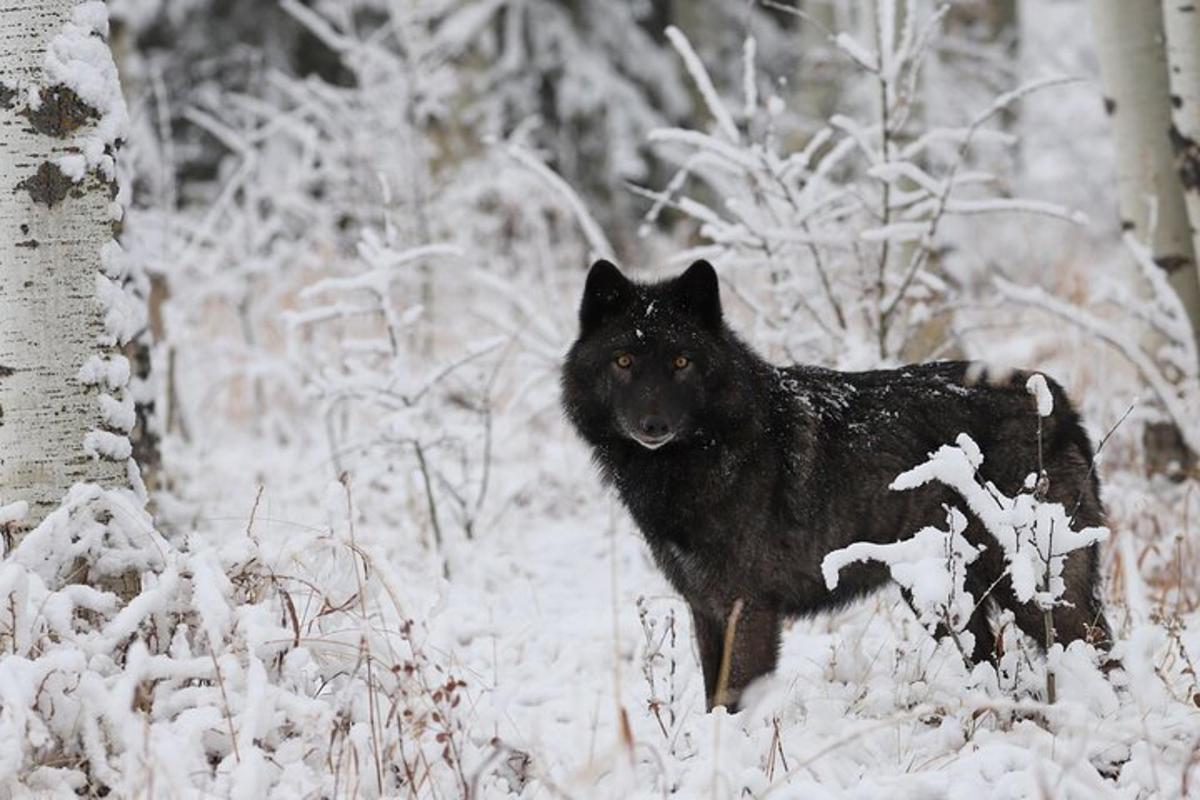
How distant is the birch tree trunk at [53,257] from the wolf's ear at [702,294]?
1.68 meters

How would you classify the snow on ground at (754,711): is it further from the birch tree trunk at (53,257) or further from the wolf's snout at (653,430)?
the birch tree trunk at (53,257)

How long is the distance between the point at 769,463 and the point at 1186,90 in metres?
3.26

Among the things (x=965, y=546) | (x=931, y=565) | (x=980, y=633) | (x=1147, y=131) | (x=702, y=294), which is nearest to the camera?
(x=931, y=565)

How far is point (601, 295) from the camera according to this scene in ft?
12.1

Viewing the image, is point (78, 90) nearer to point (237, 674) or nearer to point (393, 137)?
point (237, 674)

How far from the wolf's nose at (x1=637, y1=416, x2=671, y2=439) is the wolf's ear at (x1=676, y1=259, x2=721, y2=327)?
17.6 inches

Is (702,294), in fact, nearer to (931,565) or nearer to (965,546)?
(965,546)

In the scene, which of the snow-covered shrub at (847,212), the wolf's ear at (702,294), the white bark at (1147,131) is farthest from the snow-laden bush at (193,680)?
the white bark at (1147,131)

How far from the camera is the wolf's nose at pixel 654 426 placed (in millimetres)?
3371

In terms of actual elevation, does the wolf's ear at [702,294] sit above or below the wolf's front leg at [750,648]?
above

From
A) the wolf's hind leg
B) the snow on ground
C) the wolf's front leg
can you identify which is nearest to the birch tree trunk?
the snow on ground

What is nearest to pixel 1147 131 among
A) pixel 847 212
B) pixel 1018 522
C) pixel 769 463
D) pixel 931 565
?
pixel 847 212

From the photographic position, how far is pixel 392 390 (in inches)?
200

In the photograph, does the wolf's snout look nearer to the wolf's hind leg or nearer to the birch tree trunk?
the wolf's hind leg
